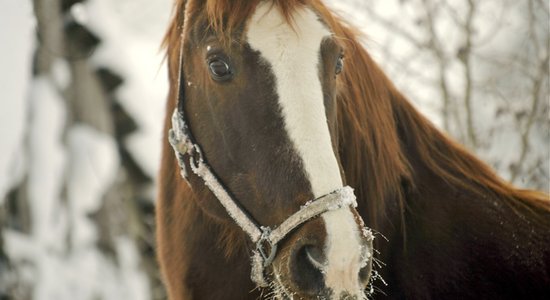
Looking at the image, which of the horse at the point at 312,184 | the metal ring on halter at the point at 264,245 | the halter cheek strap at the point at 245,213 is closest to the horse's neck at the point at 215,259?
the horse at the point at 312,184

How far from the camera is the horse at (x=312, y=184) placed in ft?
7.19

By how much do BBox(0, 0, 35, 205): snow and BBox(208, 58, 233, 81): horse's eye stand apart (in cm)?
196

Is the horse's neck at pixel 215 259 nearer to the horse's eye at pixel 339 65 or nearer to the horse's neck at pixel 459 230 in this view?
the horse's neck at pixel 459 230

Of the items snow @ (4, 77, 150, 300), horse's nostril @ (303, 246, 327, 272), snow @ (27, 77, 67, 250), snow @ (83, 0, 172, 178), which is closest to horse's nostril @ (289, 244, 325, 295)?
horse's nostril @ (303, 246, 327, 272)

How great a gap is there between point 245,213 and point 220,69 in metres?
0.59

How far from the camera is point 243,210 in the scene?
97.0 inches

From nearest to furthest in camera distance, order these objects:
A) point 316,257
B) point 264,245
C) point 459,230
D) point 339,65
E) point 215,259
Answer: point 316,257
point 264,245
point 339,65
point 459,230
point 215,259

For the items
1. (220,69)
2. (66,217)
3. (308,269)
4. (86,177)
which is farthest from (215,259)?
(86,177)

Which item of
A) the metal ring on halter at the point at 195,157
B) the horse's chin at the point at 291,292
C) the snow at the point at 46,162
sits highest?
the snow at the point at 46,162

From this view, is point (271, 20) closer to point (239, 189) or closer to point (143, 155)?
point (239, 189)

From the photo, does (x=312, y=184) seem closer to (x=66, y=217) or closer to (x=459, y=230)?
(x=459, y=230)

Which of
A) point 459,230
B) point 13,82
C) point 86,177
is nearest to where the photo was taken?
point 459,230

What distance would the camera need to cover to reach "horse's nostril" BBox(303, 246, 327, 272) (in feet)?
6.78

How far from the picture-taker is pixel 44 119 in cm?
440
